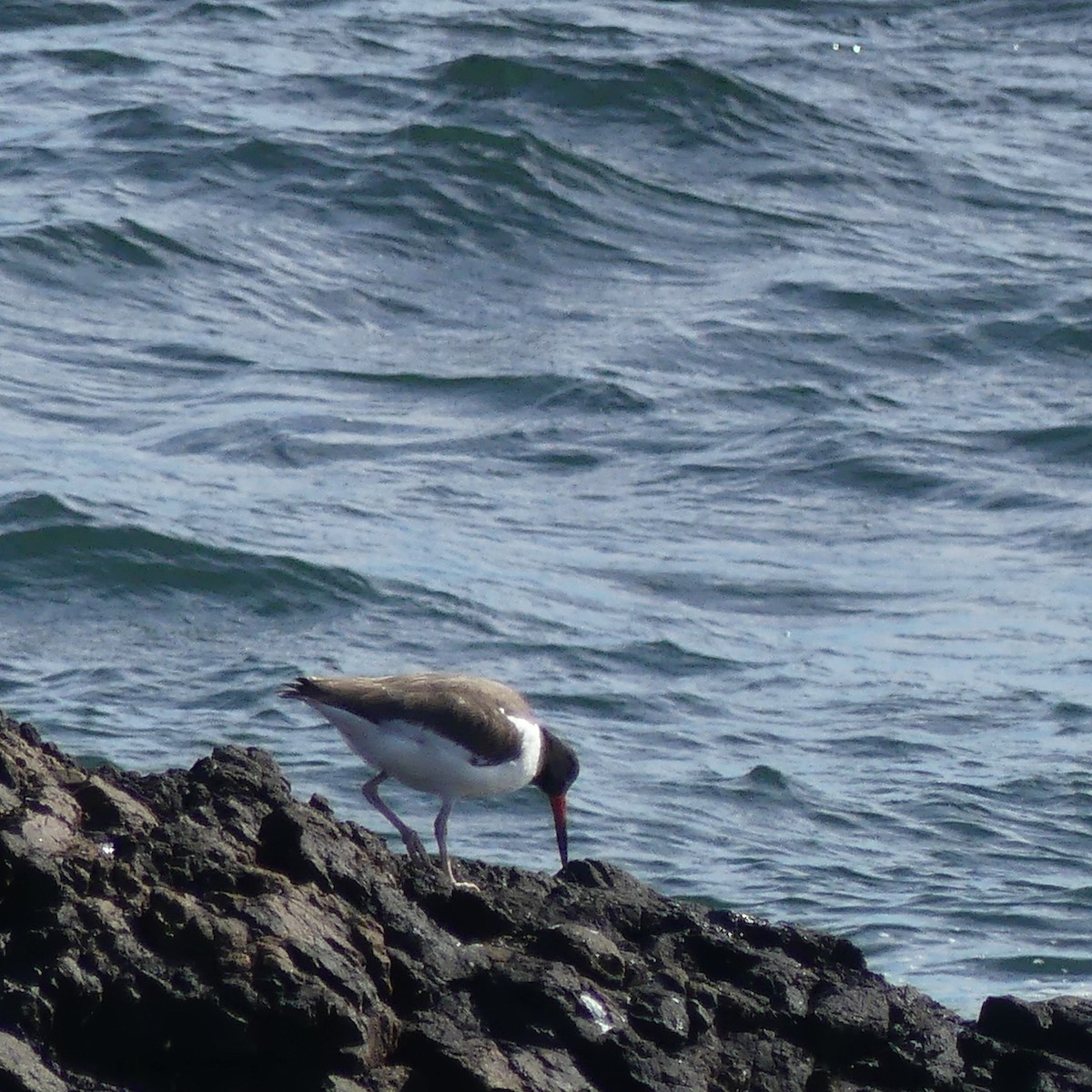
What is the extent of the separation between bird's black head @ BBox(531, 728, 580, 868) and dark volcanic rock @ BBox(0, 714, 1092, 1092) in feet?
6.35

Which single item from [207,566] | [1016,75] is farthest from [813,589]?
[1016,75]

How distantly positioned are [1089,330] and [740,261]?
297 cm

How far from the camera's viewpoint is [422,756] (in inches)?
315

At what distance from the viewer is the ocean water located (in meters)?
10.9

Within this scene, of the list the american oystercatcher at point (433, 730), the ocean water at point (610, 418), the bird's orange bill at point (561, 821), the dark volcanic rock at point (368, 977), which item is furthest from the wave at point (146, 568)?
the dark volcanic rock at point (368, 977)

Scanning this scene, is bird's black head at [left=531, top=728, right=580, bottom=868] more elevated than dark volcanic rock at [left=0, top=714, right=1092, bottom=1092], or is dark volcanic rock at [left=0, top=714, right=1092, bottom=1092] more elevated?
dark volcanic rock at [left=0, top=714, right=1092, bottom=1092]

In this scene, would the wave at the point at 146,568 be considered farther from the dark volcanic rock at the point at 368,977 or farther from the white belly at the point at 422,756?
the dark volcanic rock at the point at 368,977

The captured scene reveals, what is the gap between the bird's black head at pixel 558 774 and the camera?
8.91 metres

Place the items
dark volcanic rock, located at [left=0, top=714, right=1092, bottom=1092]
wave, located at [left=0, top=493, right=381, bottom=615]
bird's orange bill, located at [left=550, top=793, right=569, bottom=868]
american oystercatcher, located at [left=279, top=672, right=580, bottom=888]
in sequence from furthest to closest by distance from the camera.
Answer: wave, located at [left=0, top=493, right=381, bottom=615], bird's orange bill, located at [left=550, top=793, right=569, bottom=868], american oystercatcher, located at [left=279, top=672, right=580, bottom=888], dark volcanic rock, located at [left=0, top=714, right=1092, bottom=1092]

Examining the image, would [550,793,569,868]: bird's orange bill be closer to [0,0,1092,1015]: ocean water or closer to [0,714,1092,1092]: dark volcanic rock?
[0,0,1092,1015]: ocean water

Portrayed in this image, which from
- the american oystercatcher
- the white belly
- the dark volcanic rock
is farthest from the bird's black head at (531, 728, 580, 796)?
the dark volcanic rock

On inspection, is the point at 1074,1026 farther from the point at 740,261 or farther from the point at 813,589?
the point at 740,261

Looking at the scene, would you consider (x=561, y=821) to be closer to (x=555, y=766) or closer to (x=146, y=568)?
(x=555, y=766)

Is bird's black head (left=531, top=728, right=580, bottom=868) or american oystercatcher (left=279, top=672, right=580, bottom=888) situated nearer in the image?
american oystercatcher (left=279, top=672, right=580, bottom=888)
